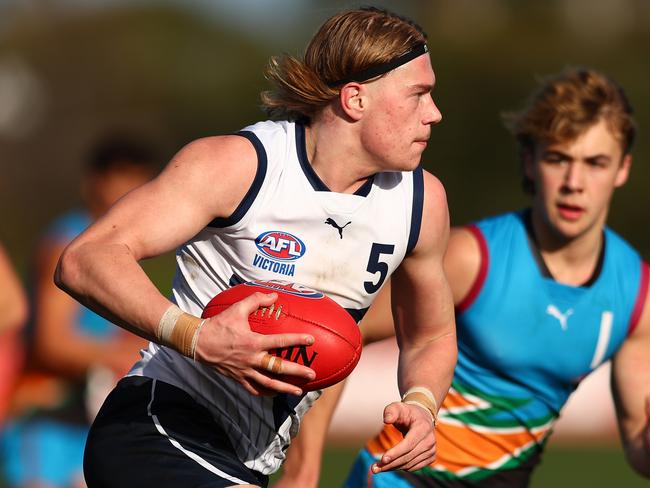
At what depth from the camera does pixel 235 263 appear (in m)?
4.33

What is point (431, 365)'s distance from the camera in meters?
4.64

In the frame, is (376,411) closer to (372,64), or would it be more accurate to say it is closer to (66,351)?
(66,351)

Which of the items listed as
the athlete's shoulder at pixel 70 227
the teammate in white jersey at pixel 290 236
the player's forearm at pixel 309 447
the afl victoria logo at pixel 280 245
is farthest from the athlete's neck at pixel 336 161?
the athlete's shoulder at pixel 70 227

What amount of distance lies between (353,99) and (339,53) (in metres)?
0.17

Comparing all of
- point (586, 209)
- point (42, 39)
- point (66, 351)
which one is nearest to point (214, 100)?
point (42, 39)

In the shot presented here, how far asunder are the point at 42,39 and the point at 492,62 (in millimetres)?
14123

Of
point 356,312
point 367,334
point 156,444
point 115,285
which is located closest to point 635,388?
point 367,334

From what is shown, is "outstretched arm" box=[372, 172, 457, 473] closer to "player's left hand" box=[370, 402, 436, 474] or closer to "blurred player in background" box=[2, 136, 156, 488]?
"player's left hand" box=[370, 402, 436, 474]

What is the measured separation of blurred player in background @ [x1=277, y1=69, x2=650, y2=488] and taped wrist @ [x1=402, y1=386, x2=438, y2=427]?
92 cm

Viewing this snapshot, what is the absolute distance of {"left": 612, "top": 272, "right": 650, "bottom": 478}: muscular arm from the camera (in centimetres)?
553

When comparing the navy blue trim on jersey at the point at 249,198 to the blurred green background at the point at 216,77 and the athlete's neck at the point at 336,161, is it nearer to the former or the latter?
the athlete's neck at the point at 336,161

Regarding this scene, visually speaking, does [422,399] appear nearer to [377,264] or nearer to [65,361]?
[377,264]

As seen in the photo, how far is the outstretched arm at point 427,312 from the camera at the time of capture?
4539 mm

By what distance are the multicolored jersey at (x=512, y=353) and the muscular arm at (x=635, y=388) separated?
0.06 meters
